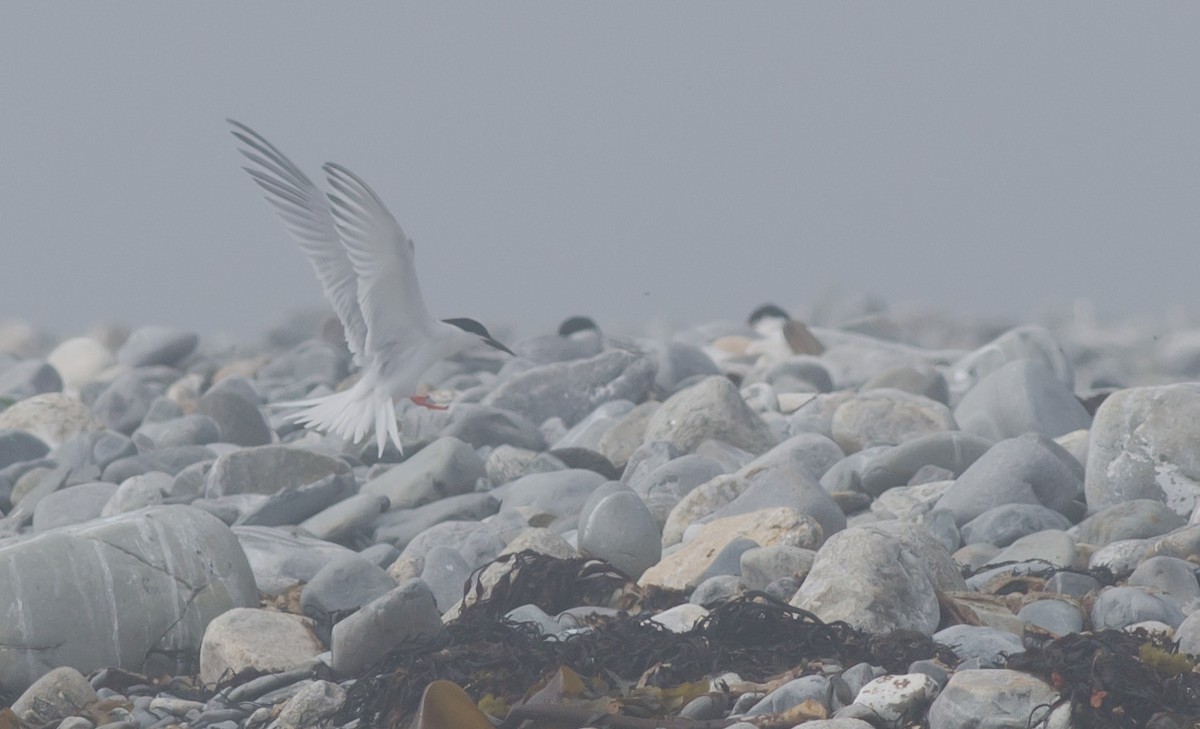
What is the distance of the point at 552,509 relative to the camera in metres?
7.32

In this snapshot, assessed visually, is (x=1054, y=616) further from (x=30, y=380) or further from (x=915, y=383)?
(x=30, y=380)

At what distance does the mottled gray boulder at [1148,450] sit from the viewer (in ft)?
21.0

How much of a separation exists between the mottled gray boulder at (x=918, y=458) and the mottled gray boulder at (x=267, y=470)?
9.48 ft

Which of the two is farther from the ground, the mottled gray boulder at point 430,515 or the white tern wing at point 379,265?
the white tern wing at point 379,265

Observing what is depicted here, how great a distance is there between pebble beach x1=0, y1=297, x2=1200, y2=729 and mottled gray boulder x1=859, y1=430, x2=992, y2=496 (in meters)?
0.02

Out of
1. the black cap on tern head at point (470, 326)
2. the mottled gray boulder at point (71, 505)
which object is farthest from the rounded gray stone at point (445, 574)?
the mottled gray boulder at point (71, 505)

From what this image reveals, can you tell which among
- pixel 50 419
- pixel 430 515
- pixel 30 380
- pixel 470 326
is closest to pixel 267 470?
pixel 430 515

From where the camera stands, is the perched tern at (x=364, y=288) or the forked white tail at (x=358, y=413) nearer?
the perched tern at (x=364, y=288)

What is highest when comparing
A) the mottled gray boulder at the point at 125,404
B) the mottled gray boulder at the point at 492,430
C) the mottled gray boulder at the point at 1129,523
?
the mottled gray boulder at the point at 1129,523

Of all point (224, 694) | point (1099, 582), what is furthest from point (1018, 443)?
point (224, 694)

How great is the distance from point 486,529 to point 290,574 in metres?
0.88

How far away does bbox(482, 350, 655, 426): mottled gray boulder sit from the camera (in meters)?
10.3

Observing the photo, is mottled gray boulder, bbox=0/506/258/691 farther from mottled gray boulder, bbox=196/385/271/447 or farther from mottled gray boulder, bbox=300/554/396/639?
mottled gray boulder, bbox=196/385/271/447

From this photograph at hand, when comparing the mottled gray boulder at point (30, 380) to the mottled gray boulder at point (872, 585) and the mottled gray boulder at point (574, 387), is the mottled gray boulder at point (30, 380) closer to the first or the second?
the mottled gray boulder at point (574, 387)
